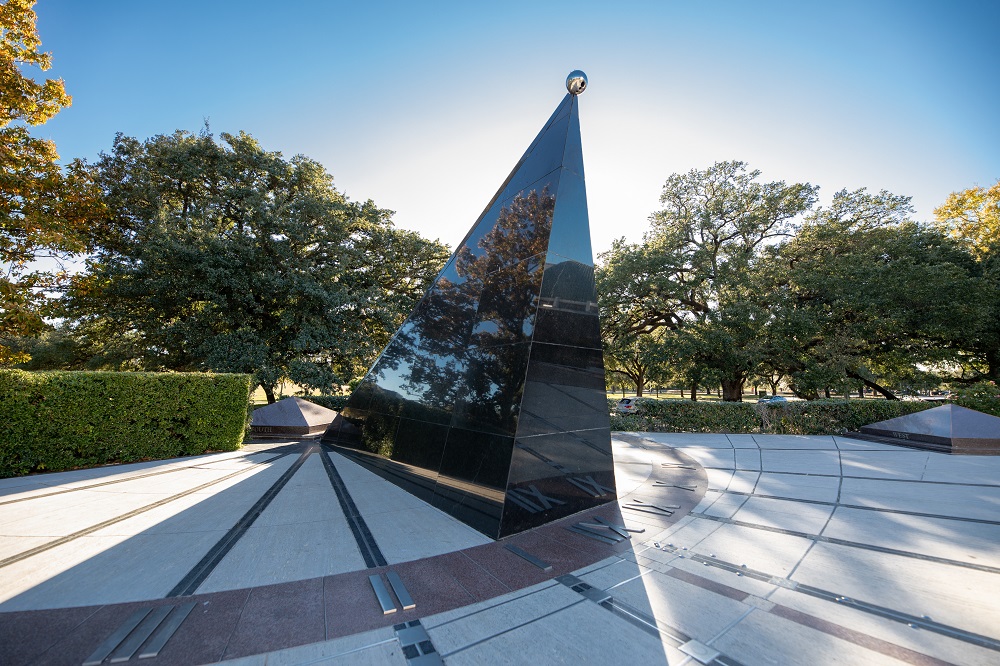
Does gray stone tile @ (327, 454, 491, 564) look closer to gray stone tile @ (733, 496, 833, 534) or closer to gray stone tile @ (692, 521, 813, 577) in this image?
gray stone tile @ (692, 521, 813, 577)

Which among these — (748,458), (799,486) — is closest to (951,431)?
(748,458)

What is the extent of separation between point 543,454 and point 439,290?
399 cm

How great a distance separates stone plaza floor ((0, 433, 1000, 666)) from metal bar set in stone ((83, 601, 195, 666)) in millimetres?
13

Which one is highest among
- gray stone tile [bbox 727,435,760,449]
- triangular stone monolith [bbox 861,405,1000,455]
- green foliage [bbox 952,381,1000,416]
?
green foliage [bbox 952,381,1000,416]

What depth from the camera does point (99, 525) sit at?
4.50 metres

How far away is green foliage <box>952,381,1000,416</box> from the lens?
→ 11570 millimetres

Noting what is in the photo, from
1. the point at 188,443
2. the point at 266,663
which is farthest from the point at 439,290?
the point at 188,443

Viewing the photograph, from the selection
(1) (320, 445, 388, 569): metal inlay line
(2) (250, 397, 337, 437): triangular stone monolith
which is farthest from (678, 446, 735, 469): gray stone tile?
(2) (250, 397, 337, 437): triangular stone monolith

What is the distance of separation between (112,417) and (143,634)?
27.7ft

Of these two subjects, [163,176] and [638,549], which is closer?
[638,549]

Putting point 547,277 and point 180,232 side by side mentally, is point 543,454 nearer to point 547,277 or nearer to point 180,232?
point 547,277

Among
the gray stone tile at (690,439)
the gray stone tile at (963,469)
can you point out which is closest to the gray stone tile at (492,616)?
the gray stone tile at (963,469)

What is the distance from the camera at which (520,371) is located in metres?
4.93

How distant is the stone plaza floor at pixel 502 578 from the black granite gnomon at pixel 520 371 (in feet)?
1.46
